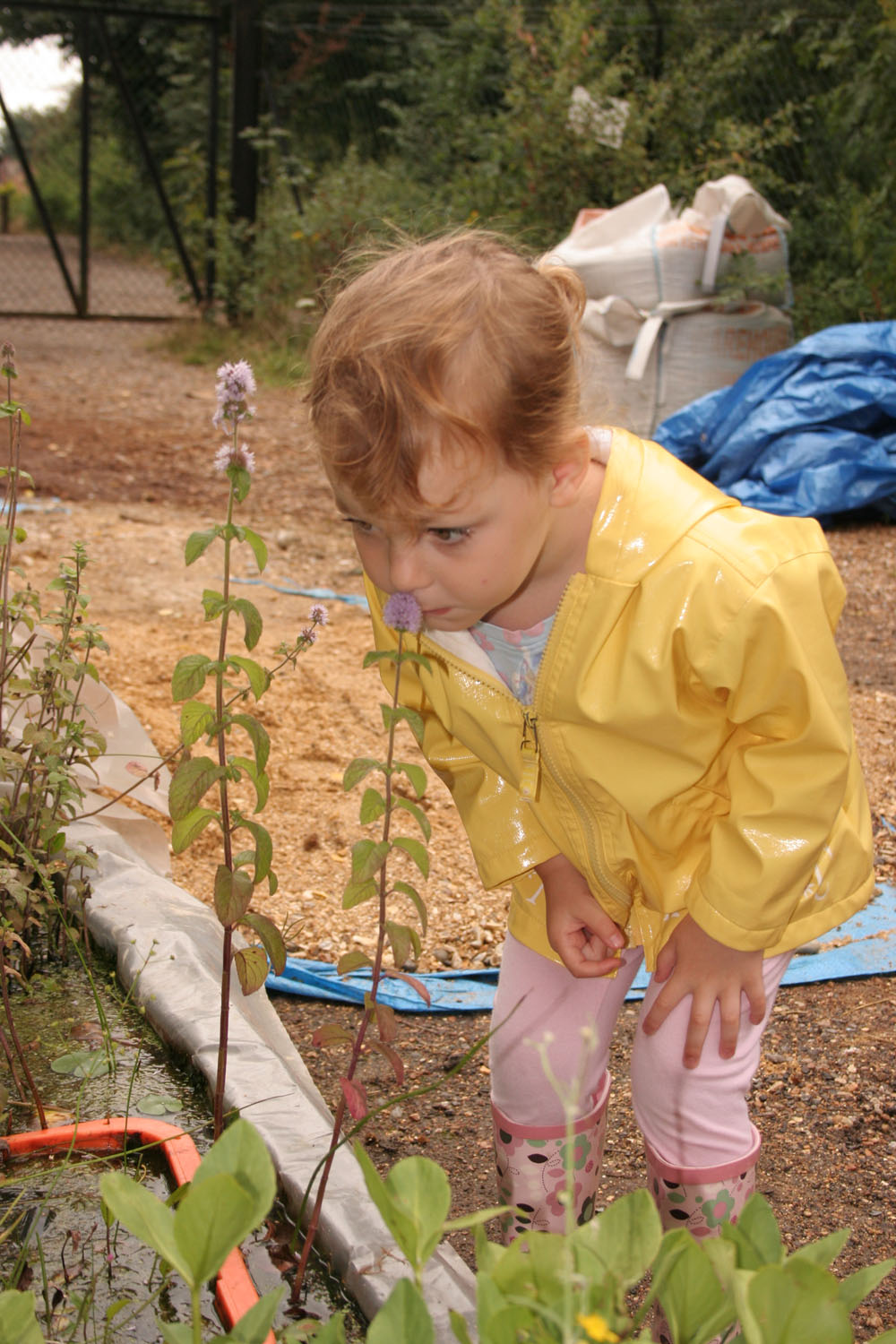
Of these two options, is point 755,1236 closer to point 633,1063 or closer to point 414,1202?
point 414,1202

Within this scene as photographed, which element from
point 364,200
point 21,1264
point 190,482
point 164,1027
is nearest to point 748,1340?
point 21,1264

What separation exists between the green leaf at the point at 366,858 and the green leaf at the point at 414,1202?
0.47m

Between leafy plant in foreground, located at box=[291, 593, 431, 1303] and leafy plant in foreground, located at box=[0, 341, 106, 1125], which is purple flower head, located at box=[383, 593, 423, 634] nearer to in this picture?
leafy plant in foreground, located at box=[291, 593, 431, 1303]

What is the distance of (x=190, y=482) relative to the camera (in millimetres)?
5742

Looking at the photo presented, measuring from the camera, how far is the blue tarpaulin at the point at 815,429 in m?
5.17

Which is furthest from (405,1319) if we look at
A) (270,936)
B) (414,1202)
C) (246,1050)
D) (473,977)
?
(473,977)

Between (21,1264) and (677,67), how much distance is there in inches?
304

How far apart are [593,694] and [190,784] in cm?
46

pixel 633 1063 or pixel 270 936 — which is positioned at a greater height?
pixel 270 936

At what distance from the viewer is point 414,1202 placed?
74 centimetres

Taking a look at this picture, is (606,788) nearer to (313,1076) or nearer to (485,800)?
(485,800)

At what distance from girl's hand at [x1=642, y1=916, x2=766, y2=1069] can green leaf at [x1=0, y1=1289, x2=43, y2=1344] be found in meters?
0.84

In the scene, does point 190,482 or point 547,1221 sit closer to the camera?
point 547,1221

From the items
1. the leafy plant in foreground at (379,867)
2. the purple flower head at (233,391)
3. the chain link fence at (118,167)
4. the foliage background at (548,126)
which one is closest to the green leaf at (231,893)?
the leafy plant in foreground at (379,867)
